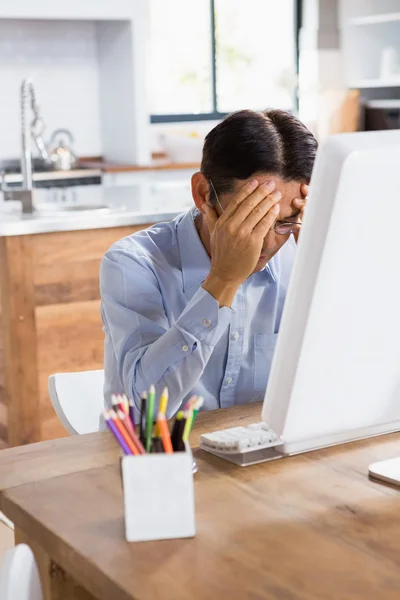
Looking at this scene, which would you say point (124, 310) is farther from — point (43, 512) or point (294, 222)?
point (43, 512)

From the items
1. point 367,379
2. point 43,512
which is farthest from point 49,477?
point 367,379

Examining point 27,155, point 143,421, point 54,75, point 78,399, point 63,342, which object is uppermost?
point 54,75

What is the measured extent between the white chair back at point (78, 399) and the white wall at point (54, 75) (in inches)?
171

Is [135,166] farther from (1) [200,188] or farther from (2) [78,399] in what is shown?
(1) [200,188]

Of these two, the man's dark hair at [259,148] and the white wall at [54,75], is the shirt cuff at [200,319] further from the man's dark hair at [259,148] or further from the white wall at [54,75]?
the white wall at [54,75]

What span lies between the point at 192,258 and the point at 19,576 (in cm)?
80

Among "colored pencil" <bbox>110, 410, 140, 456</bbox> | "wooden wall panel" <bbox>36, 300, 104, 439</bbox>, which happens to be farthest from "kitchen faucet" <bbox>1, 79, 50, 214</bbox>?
"colored pencil" <bbox>110, 410, 140, 456</bbox>

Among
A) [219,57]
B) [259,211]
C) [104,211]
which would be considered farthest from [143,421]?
[219,57]

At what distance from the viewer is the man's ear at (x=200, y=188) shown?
1.70m

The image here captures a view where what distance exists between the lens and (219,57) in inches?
267

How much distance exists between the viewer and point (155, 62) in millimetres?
6578

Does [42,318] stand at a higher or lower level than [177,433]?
lower

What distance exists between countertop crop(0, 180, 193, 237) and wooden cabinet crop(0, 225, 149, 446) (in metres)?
0.04

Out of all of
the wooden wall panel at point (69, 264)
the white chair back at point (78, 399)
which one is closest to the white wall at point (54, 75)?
the wooden wall panel at point (69, 264)
